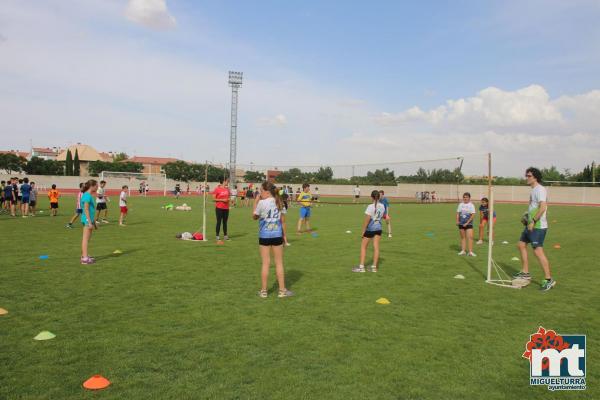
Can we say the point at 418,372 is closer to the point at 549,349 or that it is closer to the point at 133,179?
the point at 549,349

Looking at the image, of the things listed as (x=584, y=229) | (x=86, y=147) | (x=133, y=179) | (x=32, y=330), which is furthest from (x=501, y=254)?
(x=86, y=147)

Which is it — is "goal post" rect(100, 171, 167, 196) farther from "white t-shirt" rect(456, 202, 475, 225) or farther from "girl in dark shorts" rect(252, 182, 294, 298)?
"girl in dark shorts" rect(252, 182, 294, 298)

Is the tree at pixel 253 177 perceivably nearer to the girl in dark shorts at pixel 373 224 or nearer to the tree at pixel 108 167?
the tree at pixel 108 167

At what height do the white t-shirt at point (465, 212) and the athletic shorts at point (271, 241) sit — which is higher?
the white t-shirt at point (465, 212)

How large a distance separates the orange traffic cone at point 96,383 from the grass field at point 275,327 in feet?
0.26

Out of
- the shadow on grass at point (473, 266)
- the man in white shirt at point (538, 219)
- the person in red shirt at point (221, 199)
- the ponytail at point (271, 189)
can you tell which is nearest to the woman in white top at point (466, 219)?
the shadow on grass at point (473, 266)

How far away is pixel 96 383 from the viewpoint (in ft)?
13.7

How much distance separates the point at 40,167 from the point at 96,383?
285ft

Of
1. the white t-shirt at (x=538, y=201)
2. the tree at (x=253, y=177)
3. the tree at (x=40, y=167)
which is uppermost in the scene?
the tree at (x=40, y=167)

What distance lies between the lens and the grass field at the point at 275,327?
432 cm

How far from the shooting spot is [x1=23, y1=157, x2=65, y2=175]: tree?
76750 millimetres

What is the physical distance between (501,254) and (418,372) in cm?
967

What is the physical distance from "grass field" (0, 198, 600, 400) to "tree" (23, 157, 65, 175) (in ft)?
252

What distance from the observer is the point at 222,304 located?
23.1ft
